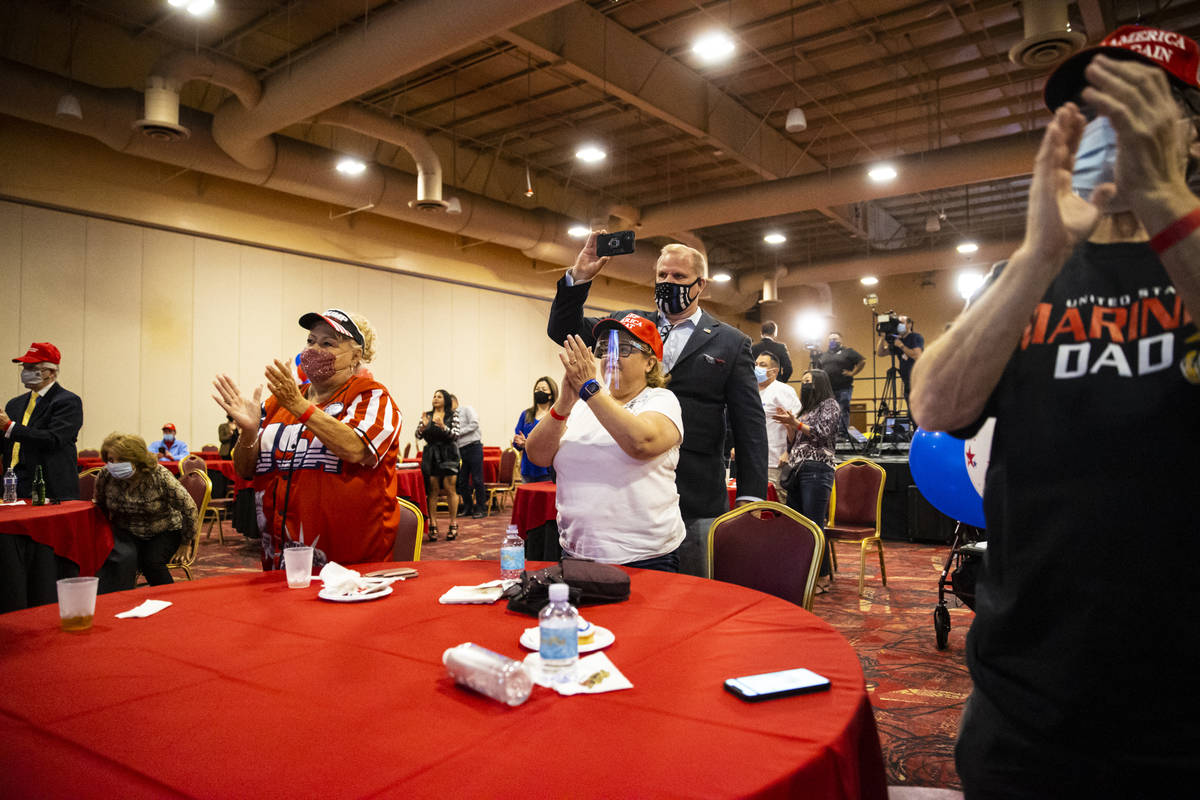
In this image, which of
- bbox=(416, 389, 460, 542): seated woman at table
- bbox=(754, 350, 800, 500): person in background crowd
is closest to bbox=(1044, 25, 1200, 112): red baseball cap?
bbox=(754, 350, 800, 500): person in background crowd

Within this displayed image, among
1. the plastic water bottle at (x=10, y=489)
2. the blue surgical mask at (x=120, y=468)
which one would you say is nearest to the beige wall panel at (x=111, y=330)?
the plastic water bottle at (x=10, y=489)

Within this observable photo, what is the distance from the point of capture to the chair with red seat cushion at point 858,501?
16.2ft

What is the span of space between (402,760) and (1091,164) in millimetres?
1143

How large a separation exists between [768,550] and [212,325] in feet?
30.0

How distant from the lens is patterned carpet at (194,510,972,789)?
2.47 m

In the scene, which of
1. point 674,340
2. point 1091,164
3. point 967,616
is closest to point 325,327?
point 674,340

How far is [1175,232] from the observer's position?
0.79 meters

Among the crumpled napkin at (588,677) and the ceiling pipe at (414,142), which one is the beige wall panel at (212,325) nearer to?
the ceiling pipe at (414,142)

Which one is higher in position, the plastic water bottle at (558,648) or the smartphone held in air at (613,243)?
the smartphone held in air at (613,243)

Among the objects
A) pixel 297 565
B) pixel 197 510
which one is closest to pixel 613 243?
pixel 297 565

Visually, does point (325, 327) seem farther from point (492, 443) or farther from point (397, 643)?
point (492, 443)

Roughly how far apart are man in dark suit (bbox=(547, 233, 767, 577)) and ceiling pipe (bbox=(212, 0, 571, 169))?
333 cm

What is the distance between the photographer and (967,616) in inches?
171

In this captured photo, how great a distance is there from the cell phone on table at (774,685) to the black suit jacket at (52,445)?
4.77m
